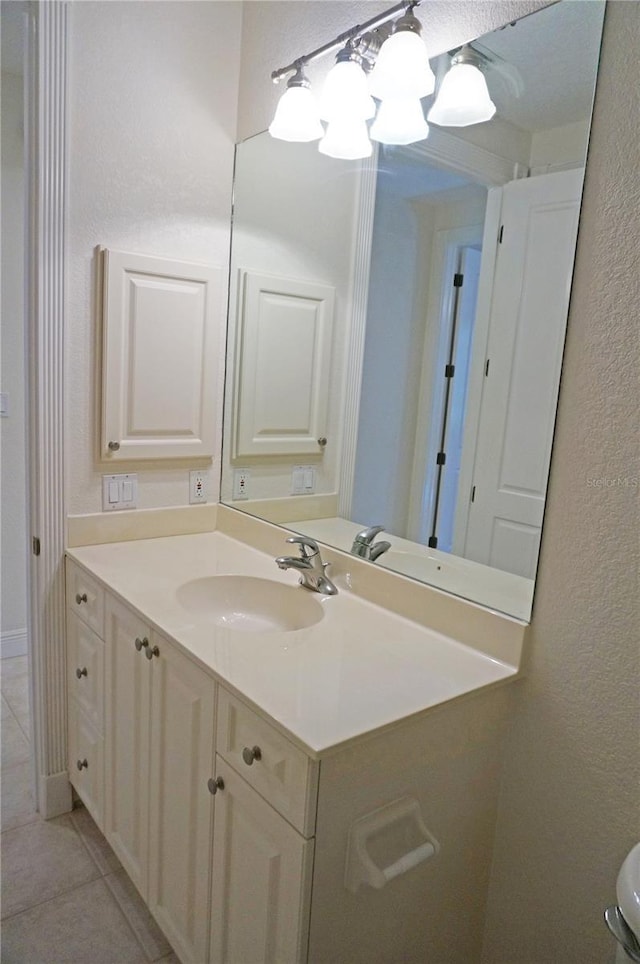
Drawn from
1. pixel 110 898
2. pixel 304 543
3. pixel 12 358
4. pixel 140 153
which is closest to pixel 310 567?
pixel 304 543

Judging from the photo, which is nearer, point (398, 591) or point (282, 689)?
point (282, 689)

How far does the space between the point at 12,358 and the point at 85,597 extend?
1444 mm

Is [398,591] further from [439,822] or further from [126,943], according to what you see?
[126,943]

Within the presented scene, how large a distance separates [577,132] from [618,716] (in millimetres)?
1040

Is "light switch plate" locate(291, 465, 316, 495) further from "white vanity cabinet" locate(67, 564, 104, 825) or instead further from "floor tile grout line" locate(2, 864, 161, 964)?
"floor tile grout line" locate(2, 864, 161, 964)

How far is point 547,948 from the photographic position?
48.4 inches

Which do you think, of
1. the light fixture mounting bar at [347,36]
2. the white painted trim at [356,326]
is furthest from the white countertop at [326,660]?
the light fixture mounting bar at [347,36]

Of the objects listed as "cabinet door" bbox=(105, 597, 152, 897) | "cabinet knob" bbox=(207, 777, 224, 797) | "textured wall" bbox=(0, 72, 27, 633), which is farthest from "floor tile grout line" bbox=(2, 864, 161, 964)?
"textured wall" bbox=(0, 72, 27, 633)

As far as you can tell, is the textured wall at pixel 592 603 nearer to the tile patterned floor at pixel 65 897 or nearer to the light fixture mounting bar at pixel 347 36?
the light fixture mounting bar at pixel 347 36

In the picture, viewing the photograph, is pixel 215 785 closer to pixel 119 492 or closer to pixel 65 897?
pixel 65 897

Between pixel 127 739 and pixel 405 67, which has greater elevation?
pixel 405 67

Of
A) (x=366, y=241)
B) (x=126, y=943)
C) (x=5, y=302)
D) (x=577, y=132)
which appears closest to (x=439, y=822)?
(x=126, y=943)

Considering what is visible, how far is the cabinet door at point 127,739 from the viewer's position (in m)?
1.47

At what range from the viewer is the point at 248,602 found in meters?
1.70
